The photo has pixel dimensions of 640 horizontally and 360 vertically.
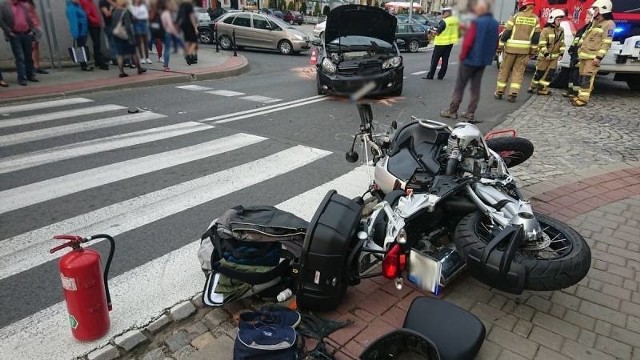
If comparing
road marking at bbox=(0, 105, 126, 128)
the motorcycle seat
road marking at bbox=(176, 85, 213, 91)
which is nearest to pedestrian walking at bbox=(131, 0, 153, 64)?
the motorcycle seat

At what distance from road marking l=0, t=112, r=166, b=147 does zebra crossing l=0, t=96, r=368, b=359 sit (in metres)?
0.02

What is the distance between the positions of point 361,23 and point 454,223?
1.73 meters

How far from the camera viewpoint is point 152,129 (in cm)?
779

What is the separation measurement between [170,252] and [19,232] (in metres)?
1.56

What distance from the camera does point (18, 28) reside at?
167cm

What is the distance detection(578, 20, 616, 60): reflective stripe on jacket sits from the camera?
386 inches

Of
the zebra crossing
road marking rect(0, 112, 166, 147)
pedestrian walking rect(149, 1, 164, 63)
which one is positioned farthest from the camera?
road marking rect(0, 112, 166, 147)

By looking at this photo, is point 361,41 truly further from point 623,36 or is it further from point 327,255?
point 623,36

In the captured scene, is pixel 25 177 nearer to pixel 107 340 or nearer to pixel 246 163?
pixel 246 163

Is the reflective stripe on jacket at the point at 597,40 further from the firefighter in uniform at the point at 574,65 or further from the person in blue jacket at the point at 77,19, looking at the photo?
the person in blue jacket at the point at 77,19

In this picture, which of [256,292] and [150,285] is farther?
[150,285]

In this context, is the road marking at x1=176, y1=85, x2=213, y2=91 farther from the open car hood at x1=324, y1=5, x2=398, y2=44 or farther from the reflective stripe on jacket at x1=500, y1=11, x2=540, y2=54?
the reflective stripe on jacket at x1=500, y1=11, x2=540, y2=54

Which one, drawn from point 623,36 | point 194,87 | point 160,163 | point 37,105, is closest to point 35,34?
point 160,163

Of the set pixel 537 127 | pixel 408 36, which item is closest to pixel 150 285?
pixel 537 127
